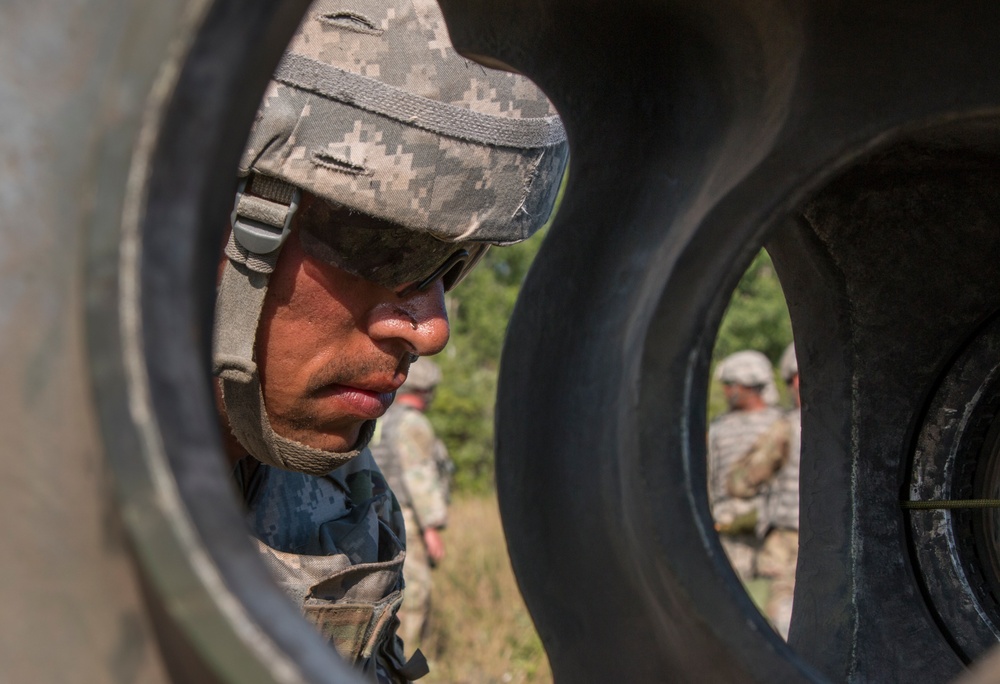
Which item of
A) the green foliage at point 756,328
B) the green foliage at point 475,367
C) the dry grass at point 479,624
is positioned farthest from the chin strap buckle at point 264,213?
the green foliage at point 756,328

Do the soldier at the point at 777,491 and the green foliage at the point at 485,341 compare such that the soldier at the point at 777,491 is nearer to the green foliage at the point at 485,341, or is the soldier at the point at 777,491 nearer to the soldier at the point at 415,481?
the soldier at the point at 415,481

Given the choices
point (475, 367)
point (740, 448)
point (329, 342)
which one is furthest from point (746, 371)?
point (329, 342)

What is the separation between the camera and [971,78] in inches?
43.6

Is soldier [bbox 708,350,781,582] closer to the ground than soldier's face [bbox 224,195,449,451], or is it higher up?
closer to the ground

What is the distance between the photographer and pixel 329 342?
1707 mm

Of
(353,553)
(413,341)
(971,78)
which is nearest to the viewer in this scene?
(971,78)

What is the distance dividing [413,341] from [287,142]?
356mm

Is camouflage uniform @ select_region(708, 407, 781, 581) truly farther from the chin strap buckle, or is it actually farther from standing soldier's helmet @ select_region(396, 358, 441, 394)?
the chin strap buckle

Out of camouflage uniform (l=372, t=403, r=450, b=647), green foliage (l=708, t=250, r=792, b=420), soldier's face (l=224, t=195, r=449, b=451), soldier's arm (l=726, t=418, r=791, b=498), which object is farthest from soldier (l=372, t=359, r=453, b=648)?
green foliage (l=708, t=250, r=792, b=420)

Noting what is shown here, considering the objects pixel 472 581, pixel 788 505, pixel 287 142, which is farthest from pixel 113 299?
pixel 472 581

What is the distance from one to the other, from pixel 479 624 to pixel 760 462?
7.09ft

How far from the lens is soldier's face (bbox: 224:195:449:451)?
170cm

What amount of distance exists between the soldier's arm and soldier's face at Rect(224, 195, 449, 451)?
6.06 metres

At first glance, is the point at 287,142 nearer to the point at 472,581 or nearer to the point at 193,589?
the point at 193,589
